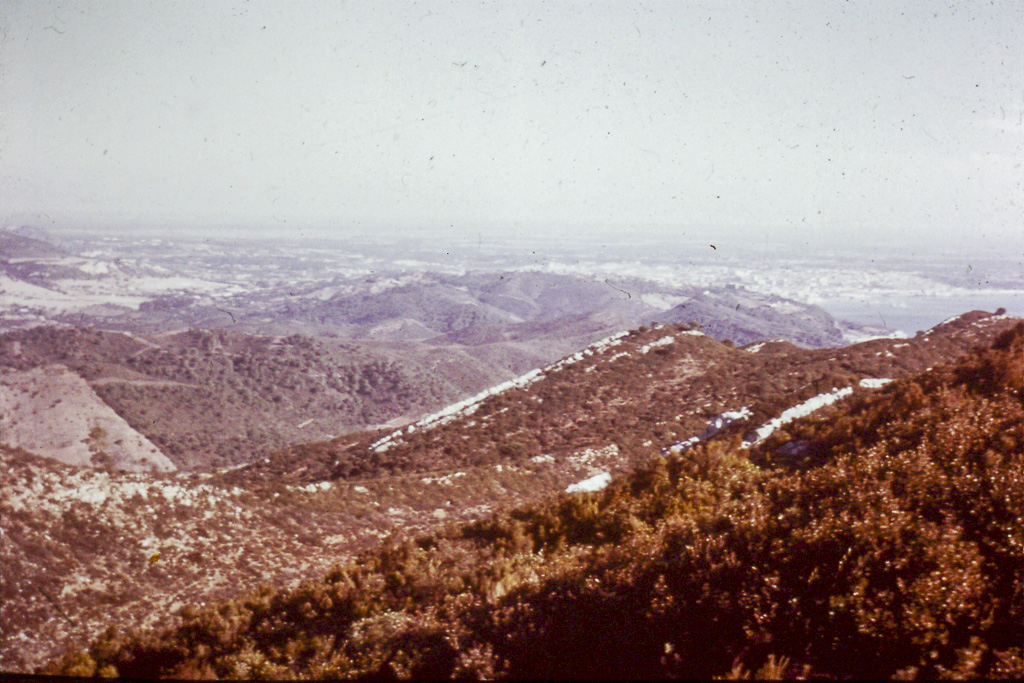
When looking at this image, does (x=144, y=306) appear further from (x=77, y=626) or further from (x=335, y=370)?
(x=77, y=626)

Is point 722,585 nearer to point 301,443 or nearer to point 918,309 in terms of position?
point 301,443

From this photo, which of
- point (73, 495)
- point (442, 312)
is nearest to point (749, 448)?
point (73, 495)

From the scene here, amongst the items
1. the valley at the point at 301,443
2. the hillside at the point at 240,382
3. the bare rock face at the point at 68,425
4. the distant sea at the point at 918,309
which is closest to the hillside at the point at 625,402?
the valley at the point at 301,443

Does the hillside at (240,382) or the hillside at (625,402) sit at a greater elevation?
the hillside at (625,402)

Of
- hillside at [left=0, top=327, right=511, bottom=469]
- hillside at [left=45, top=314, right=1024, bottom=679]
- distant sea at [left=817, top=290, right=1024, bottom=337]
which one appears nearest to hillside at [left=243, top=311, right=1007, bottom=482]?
hillside at [left=45, top=314, right=1024, bottom=679]

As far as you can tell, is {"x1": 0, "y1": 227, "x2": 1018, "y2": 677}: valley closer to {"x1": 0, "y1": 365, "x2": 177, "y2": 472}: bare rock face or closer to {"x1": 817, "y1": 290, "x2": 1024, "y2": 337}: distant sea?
A: {"x1": 0, "y1": 365, "x2": 177, "y2": 472}: bare rock face

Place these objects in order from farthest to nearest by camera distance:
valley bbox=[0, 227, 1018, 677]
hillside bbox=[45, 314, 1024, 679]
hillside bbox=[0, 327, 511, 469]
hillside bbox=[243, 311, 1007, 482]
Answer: hillside bbox=[0, 327, 511, 469] → hillside bbox=[243, 311, 1007, 482] → valley bbox=[0, 227, 1018, 677] → hillside bbox=[45, 314, 1024, 679]

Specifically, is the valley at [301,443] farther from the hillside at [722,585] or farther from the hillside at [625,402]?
Answer: the hillside at [722,585]
